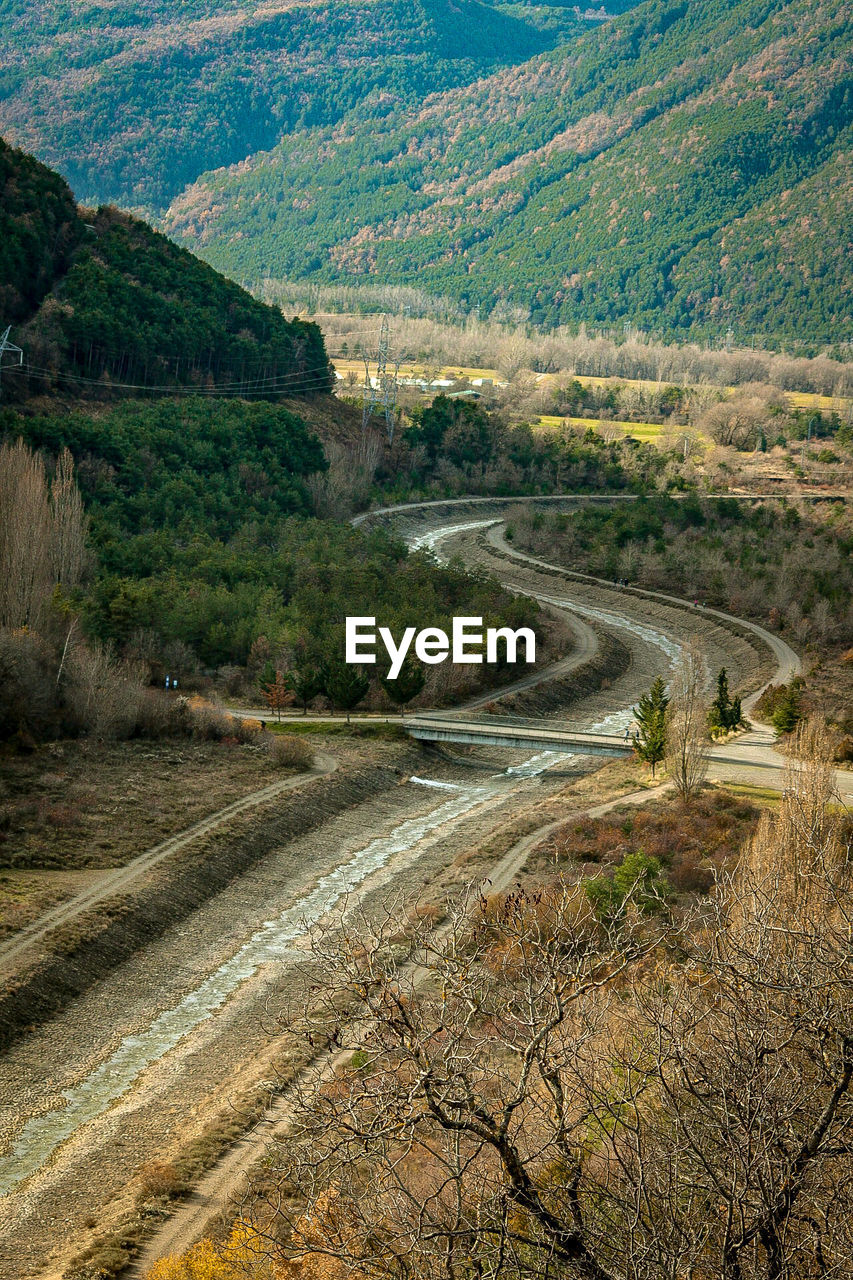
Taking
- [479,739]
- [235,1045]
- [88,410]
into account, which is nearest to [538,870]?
[235,1045]

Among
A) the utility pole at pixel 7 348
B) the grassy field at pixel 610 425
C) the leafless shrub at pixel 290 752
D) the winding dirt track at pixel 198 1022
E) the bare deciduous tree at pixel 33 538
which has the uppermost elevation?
the grassy field at pixel 610 425

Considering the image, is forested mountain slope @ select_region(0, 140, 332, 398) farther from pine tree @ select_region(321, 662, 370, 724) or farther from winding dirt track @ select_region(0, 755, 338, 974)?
winding dirt track @ select_region(0, 755, 338, 974)

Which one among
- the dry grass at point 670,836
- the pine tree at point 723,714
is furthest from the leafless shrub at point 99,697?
the pine tree at point 723,714

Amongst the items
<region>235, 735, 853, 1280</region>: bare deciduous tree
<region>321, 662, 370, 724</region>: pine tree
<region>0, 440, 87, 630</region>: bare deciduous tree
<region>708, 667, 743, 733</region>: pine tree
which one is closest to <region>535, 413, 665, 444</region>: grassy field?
<region>0, 440, 87, 630</region>: bare deciduous tree

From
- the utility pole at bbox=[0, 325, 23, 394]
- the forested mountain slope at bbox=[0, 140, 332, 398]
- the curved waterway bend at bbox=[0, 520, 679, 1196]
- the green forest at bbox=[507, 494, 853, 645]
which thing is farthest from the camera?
the forested mountain slope at bbox=[0, 140, 332, 398]

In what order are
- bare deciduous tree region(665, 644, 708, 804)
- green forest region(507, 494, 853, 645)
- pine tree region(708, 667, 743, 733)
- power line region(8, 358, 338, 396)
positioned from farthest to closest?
power line region(8, 358, 338, 396) < green forest region(507, 494, 853, 645) < pine tree region(708, 667, 743, 733) < bare deciduous tree region(665, 644, 708, 804)

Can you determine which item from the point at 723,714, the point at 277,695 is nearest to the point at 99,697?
the point at 277,695

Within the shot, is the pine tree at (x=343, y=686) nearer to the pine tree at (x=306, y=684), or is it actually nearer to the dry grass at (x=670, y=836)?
the pine tree at (x=306, y=684)
